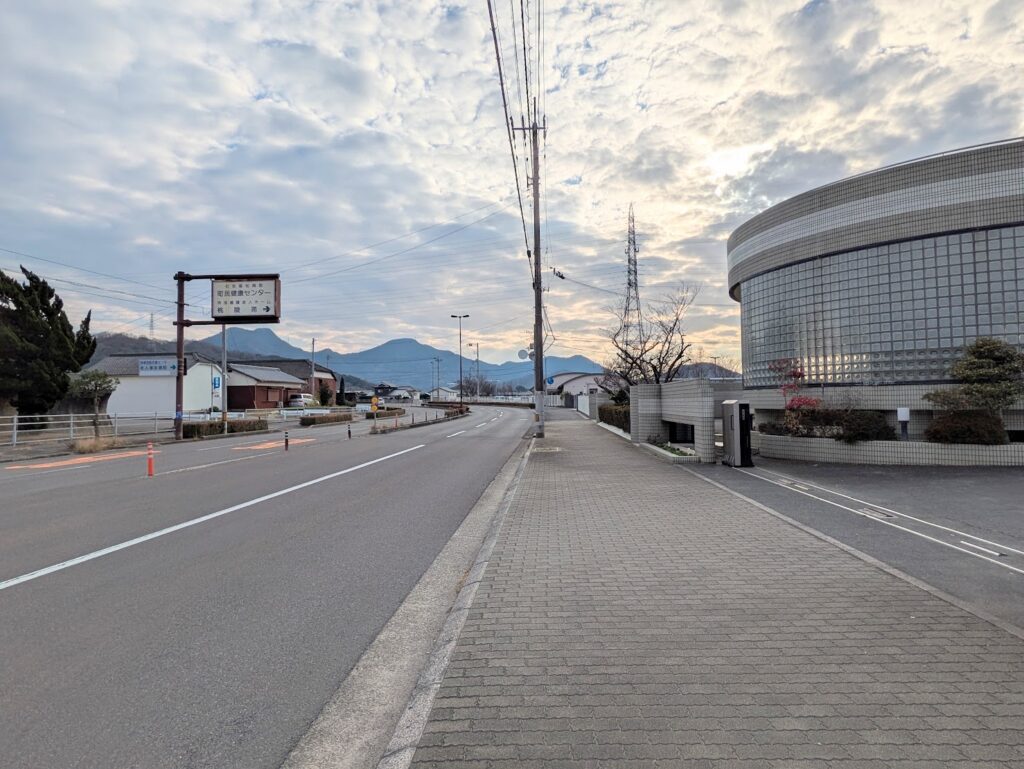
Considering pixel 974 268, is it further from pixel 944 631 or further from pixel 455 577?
pixel 455 577

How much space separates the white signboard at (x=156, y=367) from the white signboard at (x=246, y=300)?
72.7 feet

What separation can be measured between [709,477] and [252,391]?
185ft

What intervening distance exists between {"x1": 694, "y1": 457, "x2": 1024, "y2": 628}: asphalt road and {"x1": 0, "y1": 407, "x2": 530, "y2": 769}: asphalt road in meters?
4.99

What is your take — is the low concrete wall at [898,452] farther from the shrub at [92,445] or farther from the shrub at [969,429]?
the shrub at [92,445]

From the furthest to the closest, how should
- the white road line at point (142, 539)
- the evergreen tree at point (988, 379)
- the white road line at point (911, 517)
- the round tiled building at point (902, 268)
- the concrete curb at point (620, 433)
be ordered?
the concrete curb at point (620, 433), the round tiled building at point (902, 268), the evergreen tree at point (988, 379), the white road line at point (911, 517), the white road line at point (142, 539)

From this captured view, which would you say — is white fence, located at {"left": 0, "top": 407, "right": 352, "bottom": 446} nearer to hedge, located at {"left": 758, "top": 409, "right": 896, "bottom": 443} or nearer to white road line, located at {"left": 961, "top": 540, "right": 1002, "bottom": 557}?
hedge, located at {"left": 758, "top": 409, "right": 896, "bottom": 443}

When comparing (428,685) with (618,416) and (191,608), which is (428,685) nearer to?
(191,608)

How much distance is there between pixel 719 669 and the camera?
3428 millimetres

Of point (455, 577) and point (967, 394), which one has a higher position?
point (967, 394)

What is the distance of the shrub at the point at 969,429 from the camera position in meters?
12.4

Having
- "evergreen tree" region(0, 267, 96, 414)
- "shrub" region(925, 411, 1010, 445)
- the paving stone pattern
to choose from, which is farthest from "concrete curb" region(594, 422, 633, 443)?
"evergreen tree" region(0, 267, 96, 414)

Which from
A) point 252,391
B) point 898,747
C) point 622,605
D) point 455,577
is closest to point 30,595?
point 455,577

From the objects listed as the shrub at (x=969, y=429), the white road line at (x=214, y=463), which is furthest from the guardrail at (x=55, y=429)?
the shrub at (x=969, y=429)

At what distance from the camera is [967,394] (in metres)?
12.8
